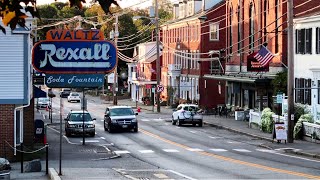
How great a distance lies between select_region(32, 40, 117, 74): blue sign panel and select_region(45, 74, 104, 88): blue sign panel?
4.9 inches

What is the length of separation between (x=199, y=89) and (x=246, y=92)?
1469 cm

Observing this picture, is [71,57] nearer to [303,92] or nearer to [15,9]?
[15,9]

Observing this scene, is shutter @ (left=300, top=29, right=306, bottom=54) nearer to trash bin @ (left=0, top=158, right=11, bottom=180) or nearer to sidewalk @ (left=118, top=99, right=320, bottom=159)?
sidewalk @ (left=118, top=99, right=320, bottom=159)

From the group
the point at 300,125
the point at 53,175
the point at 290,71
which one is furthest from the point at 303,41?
the point at 53,175

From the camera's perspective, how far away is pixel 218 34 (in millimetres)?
78688

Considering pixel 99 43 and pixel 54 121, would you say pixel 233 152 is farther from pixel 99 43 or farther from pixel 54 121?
pixel 54 121

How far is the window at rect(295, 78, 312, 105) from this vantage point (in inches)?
1815

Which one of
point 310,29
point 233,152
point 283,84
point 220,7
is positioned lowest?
point 233,152

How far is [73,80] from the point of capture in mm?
23031

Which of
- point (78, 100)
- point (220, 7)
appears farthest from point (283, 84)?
point (78, 100)

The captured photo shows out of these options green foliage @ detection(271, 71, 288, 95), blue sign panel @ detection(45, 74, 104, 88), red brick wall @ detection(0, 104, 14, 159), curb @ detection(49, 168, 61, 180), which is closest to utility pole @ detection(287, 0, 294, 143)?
green foliage @ detection(271, 71, 288, 95)

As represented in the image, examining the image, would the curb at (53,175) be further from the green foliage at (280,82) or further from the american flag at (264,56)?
the green foliage at (280,82)

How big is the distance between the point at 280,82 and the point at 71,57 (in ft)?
99.0

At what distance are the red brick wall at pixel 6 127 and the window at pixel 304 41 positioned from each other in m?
21.1
